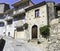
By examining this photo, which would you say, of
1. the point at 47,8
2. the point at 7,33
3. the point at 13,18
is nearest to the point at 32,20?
the point at 47,8

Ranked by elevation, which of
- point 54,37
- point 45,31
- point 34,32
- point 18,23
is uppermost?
point 18,23

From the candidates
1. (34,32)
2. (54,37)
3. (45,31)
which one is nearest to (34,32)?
(34,32)

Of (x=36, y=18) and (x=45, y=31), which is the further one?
(x=36, y=18)

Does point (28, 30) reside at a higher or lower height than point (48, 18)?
lower

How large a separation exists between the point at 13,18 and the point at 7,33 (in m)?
5.94

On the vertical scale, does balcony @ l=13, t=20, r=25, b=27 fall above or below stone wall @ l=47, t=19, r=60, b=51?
above

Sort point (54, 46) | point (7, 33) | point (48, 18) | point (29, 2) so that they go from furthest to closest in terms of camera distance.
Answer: point (7, 33)
point (29, 2)
point (48, 18)
point (54, 46)

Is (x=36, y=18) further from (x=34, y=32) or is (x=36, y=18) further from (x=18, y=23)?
(x=18, y=23)

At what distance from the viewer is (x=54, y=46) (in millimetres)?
25531

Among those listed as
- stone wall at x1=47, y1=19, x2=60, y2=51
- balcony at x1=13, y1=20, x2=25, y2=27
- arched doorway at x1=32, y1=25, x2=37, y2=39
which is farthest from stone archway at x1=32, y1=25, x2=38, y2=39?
balcony at x1=13, y1=20, x2=25, y2=27

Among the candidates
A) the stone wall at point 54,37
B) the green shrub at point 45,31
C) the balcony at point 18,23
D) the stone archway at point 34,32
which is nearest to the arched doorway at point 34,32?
the stone archway at point 34,32

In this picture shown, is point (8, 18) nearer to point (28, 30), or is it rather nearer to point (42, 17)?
→ point (28, 30)

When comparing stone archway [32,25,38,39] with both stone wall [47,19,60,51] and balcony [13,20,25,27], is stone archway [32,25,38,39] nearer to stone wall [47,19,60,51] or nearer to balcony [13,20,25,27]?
stone wall [47,19,60,51]

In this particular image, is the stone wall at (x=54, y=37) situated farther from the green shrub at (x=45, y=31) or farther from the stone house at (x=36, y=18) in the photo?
the stone house at (x=36, y=18)
